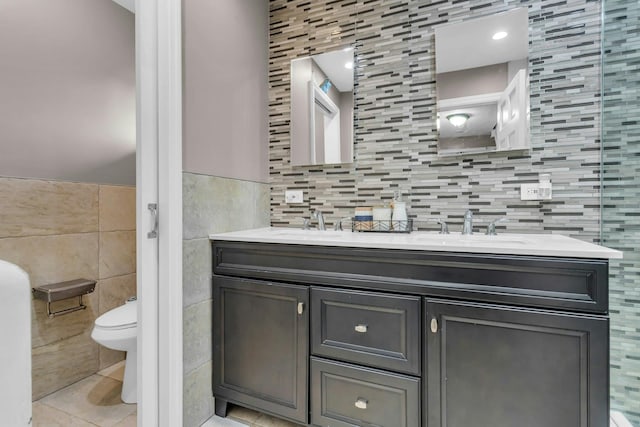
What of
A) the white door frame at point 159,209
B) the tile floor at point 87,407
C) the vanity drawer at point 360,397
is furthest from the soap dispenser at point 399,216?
the tile floor at point 87,407

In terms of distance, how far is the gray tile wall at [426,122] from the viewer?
1.50 m

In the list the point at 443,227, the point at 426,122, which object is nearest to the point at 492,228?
the point at 443,227

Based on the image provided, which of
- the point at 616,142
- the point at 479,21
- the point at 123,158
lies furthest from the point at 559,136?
the point at 123,158

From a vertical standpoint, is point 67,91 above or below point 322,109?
above

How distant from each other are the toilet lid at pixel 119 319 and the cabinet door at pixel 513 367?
5.43 ft

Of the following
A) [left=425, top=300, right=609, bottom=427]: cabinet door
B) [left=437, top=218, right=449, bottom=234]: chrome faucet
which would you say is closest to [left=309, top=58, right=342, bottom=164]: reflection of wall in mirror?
[left=437, top=218, right=449, bottom=234]: chrome faucet

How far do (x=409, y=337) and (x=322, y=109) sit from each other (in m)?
1.50

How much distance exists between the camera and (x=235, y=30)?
1844 mm

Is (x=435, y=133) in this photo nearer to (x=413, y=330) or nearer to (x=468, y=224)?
(x=468, y=224)

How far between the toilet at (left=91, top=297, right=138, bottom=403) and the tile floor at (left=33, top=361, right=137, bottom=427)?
0.09 m

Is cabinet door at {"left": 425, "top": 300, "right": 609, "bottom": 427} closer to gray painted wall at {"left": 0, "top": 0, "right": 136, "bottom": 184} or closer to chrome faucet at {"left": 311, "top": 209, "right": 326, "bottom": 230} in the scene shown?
chrome faucet at {"left": 311, "top": 209, "right": 326, "bottom": 230}

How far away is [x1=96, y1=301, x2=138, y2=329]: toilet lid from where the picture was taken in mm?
1771

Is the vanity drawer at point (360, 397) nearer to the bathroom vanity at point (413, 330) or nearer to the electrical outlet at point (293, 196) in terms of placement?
the bathroom vanity at point (413, 330)

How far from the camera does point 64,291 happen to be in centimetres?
185
